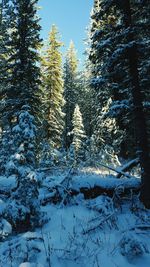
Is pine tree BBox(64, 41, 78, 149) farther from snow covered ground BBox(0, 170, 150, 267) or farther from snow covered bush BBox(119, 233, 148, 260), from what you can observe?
snow covered bush BBox(119, 233, 148, 260)

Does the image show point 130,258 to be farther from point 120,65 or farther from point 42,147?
point 42,147

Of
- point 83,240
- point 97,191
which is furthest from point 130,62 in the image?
point 83,240

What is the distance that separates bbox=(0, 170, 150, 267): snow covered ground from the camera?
4738 mm

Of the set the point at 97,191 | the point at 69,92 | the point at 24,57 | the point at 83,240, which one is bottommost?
the point at 83,240

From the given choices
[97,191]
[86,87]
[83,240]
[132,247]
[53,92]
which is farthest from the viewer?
[53,92]

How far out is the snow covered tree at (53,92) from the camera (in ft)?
109

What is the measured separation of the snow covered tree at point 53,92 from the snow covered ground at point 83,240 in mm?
24188

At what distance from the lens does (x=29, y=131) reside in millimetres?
7145

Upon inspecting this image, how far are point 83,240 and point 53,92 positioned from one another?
95.8 ft

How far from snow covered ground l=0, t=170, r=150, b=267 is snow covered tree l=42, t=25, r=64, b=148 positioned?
2419cm

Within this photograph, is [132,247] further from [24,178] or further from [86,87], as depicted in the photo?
[86,87]

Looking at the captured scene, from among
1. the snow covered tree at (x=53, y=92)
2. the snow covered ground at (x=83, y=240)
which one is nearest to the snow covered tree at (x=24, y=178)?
the snow covered ground at (x=83, y=240)

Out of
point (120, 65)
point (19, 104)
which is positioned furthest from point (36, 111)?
point (120, 65)

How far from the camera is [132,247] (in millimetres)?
4926
